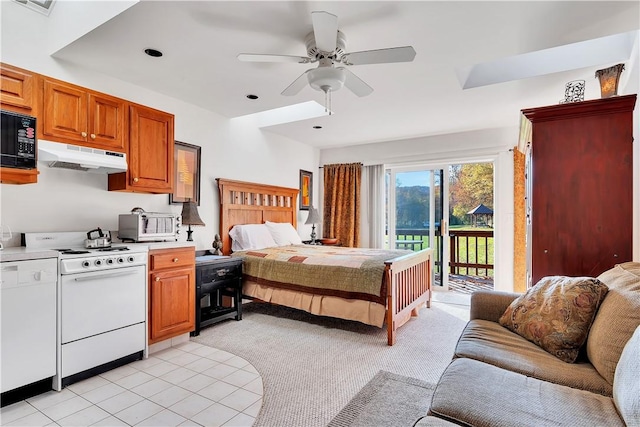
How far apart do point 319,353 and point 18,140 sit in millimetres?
2760

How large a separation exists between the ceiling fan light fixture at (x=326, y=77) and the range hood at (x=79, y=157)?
5.80 feet

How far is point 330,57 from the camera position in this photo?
7.55 ft

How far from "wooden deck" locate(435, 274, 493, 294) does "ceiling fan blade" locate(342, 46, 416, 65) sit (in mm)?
4211

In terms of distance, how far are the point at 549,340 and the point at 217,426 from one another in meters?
1.85

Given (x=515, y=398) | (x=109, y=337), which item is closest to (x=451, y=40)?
(x=515, y=398)

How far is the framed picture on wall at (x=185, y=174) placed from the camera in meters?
3.71

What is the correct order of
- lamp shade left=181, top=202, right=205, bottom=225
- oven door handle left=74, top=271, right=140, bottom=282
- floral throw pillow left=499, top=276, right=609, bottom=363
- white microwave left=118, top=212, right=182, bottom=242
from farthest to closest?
lamp shade left=181, top=202, right=205, bottom=225, white microwave left=118, top=212, right=182, bottom=242, oven door handle left=74, top=271, right=140, bottom=282, floral throw pillow left=499, top=276, right=609, bottom=363

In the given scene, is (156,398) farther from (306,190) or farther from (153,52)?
(306,190)

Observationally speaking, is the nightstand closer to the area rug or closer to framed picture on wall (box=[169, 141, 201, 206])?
framed picture on wall (box=[169, 141, 201, 206])

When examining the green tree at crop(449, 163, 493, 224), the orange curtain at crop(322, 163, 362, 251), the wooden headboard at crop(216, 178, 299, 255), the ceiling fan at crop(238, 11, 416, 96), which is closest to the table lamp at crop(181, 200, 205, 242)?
the wooden headboard at crop(216, 178, 299, 255)

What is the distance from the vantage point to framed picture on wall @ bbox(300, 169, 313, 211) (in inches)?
231

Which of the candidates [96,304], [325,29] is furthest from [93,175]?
[325,29]

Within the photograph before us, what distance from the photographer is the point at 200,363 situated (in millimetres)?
2633

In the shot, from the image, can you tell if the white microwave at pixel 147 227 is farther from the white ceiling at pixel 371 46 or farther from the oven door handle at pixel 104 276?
the white ceiling at pixel 371 46
